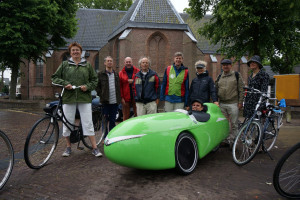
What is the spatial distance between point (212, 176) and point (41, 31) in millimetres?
18816

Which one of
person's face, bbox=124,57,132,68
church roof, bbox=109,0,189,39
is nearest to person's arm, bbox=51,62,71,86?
person's face, bbox=124,57,132,68

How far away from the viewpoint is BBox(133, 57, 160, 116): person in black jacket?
509 centimetres

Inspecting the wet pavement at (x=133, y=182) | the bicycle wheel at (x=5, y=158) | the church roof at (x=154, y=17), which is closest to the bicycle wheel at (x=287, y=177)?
the wet pavement at (x=133, y=182)

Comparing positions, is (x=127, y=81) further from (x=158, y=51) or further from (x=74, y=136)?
(x=158, y=51)

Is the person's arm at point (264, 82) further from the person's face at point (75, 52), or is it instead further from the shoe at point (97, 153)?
the person's face at point (75, 52)

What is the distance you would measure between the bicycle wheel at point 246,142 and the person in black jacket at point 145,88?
182cm

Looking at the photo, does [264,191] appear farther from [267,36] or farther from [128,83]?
[267,36]

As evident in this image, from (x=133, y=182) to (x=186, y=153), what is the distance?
2.88 ft

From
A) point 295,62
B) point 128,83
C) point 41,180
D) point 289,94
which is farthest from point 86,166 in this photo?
point 295,62

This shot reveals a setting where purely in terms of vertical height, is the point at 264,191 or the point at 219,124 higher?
the point at 219,124

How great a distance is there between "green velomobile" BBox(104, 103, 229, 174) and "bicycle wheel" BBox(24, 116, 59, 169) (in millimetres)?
1208

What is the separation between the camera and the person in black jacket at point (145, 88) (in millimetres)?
5090

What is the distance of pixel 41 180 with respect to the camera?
11.1 feet

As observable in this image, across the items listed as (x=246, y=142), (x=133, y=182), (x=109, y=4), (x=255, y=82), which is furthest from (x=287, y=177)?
(x=109, y=4)
